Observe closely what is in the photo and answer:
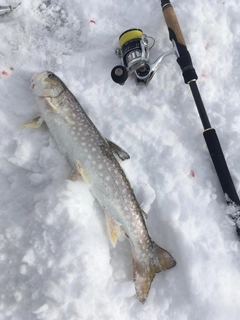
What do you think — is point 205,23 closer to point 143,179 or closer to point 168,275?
point 143,179

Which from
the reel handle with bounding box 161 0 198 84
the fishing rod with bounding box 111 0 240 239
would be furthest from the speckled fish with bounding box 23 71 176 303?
the reel handle with bounding box 161 0 198 84

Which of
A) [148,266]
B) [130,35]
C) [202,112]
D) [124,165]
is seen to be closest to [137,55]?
[130,35]

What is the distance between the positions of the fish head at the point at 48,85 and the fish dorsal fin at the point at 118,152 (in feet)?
1.37

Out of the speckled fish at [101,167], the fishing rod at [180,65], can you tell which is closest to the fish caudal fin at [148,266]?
the speckled fish at [101,167]

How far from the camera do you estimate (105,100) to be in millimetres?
2184

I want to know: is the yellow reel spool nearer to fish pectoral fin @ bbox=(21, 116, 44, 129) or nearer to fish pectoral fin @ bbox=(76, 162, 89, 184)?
fish pectoral fin @ bbox=(21, 116, 44, 129)

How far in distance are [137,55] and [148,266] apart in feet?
3.98

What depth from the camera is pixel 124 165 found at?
2.07 m

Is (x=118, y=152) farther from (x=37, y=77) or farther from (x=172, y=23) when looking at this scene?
(x=172, y=23)

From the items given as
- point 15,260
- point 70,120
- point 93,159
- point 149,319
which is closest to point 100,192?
point 93,159

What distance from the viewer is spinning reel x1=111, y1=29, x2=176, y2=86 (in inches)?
81.0

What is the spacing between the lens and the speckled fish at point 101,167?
72.1 inches

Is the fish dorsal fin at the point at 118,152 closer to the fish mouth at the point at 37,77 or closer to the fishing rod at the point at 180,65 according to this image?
the fishing rod at the point at 180,65

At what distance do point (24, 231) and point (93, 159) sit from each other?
1.77ft
